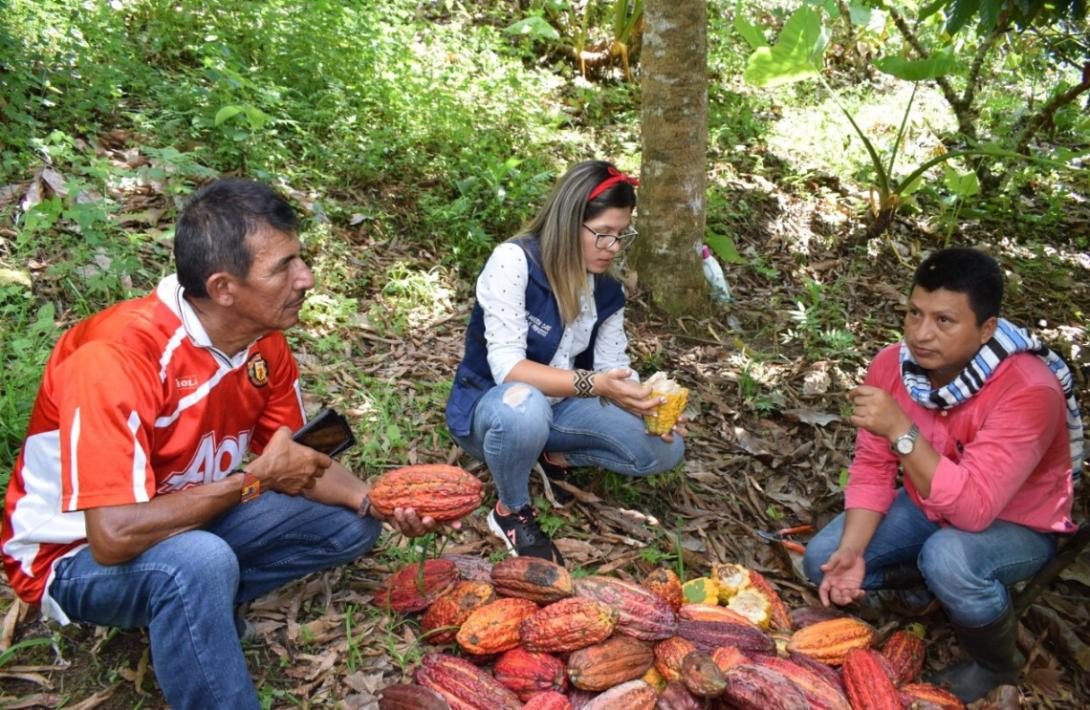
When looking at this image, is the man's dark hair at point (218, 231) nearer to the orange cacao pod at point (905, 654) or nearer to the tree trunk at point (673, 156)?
the orange cacao pod at point (905, 654)

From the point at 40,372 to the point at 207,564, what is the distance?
2021 millimetres

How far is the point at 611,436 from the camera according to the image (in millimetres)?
3762

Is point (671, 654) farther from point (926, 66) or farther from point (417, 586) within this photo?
point (926, 66)

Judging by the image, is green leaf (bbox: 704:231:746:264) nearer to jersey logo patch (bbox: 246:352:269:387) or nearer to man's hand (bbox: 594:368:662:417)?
man's hand (bbox: 594:368:662:417)

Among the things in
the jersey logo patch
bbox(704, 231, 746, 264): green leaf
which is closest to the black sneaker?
the jersey logo patch

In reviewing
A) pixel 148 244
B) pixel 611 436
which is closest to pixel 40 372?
pixel 148 244

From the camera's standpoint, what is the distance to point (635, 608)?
9.36 feet

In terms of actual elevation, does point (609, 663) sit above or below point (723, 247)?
below

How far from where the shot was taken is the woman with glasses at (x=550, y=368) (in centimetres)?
351

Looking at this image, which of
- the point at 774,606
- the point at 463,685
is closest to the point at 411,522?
the point at 463,685

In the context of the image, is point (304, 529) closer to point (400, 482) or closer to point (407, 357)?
point (400, 482)

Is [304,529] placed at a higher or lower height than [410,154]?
lower

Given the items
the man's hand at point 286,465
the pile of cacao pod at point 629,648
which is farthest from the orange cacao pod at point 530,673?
the man's hand at point 286,465

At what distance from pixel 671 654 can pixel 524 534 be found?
3.21 feet
